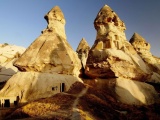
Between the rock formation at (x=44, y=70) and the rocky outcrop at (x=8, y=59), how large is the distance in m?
15.1

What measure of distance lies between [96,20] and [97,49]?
4.81 m

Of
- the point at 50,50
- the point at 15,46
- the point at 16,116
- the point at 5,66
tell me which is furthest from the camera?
the point at 15,46

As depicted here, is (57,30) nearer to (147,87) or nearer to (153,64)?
(147,87)

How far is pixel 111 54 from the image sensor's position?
22.5 metres

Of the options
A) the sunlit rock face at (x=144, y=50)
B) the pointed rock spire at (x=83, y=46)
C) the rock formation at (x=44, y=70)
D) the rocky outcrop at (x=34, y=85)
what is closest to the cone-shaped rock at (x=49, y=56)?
the rock formation at (x=44, y=70)

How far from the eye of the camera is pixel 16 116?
14773mm

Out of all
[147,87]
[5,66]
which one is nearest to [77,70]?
[147,87]

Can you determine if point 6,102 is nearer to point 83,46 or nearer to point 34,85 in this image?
point 34,85

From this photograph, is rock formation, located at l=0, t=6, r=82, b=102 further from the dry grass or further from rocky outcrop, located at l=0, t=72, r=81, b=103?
the dry grass

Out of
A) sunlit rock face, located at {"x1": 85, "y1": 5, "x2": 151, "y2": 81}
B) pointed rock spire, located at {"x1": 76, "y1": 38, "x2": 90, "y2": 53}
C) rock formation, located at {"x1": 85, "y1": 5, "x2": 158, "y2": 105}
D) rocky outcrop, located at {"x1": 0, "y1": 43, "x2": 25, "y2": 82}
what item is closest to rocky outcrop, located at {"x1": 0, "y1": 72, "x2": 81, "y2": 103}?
sunlit rock face, located at {"x1": 85, "y1": 5, "x2": 151, "y2": 81}

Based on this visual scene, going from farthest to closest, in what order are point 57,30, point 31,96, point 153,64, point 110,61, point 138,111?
point 153,64 → point 57,30 → point 110,61 → point 31,96 → point 138,111

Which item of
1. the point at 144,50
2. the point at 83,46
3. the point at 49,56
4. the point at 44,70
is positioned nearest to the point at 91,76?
the point at 49,56

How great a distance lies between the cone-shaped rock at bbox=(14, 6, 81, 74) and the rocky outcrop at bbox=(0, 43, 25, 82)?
14.8 m

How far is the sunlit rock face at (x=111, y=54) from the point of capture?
73.0 ft
